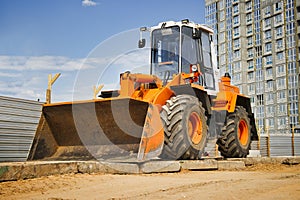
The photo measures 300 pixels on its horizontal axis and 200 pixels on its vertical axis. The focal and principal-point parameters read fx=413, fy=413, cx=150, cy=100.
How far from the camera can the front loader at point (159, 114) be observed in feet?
24.5

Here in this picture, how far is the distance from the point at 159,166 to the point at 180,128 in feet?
2.93

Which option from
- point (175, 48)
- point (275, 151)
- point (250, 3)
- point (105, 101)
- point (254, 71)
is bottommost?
point (275, 151)

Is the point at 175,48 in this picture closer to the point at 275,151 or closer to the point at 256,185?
the point at 256,185

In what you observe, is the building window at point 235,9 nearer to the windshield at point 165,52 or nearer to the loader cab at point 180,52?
the loader cab at point 180,52

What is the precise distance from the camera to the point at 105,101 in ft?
24.6

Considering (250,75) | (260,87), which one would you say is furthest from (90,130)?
(250,75)

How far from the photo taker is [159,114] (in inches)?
292

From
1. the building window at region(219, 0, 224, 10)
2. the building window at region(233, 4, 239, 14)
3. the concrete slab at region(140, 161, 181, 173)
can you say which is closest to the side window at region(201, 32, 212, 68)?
the concrete slab at region(140, 161, 181, 173)

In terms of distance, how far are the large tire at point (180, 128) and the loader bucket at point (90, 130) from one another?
528 millimetres

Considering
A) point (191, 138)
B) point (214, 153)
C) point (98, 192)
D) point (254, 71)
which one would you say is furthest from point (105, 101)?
point (254, 71)

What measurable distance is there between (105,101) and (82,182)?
7.29ft

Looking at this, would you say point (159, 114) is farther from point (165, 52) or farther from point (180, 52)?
point (165, 52)

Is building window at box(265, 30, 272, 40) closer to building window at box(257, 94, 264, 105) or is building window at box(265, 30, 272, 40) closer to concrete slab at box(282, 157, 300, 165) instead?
building window at box(257, 94, 264, 105)

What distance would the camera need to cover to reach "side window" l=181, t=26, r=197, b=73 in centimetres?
906
